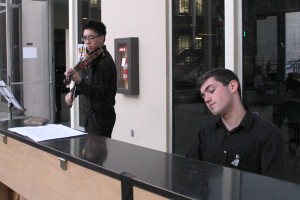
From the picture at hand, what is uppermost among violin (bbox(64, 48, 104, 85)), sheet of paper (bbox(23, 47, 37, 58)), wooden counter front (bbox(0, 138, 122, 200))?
sheet of paper (bbox(23, 47, 37, 58))

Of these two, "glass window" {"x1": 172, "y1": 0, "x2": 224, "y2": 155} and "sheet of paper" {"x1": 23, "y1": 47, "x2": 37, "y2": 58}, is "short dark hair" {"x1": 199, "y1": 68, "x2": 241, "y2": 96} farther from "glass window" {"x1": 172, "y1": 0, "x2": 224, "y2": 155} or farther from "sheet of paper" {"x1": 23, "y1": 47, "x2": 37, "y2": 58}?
"sheet of paper" {"x1": 23, "y1": 47, "x2": 37, "y2": 58}

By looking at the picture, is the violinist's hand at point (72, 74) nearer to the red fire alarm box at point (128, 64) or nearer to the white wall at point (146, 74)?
the white wall at point (146, 74)

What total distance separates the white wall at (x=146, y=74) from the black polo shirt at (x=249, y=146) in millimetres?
2926

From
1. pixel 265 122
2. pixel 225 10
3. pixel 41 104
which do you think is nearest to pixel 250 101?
pixel 225 10

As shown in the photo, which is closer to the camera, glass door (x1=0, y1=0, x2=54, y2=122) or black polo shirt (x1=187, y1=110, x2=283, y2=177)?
black polo shirt (x1=187, y1=110, x2=283, y2=177)

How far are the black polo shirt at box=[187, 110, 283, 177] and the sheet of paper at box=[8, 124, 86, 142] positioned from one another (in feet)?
2.89

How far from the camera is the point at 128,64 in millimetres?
5742

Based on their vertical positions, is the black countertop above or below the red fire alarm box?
below

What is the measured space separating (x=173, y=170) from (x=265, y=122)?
65cm

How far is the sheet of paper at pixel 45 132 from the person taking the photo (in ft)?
→ 8.76

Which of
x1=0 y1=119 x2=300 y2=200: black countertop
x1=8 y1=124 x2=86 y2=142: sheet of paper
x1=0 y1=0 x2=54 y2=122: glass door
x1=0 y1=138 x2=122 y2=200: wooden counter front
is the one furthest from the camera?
x1=0 y1=0 x2=54 y2=122: glass door

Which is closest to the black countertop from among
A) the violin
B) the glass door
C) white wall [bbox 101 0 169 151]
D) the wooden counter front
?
the wooden counter front

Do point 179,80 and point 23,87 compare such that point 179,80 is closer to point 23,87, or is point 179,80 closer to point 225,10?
point 225,10

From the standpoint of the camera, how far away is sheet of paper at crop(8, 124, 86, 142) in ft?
8.76
